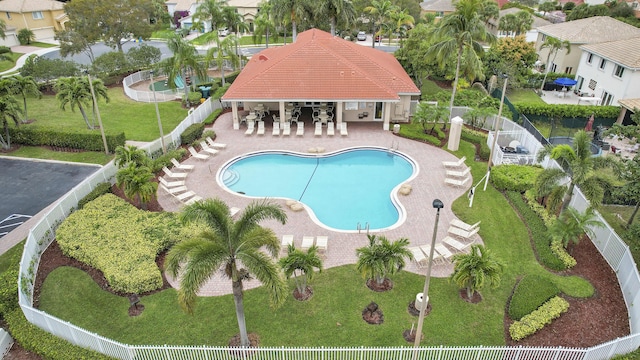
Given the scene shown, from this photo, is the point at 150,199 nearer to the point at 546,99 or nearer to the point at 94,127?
the point at 94,127

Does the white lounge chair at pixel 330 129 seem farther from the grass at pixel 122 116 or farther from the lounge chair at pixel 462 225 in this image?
the lounge chair at pixel 462 225

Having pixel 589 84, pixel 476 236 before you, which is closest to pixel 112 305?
pixel 476 236

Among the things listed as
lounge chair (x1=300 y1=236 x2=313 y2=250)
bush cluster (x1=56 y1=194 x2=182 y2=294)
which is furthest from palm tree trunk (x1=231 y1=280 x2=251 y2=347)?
lounge chair (x1=300 y1=236 x2=313 y2=250)

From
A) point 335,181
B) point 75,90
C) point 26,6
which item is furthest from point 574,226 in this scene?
point 26,6

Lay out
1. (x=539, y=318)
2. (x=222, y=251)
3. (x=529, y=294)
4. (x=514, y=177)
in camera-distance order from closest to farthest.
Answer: (x=222, y=251) < (x=539, y=318) < (x=529, y=294) < (x=514, y=177)

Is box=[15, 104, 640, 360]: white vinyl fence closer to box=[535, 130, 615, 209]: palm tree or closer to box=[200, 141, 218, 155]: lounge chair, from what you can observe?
box=[535, 130, 615, 209]: palm tree

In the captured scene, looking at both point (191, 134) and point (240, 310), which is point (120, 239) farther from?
point (191, 134)
